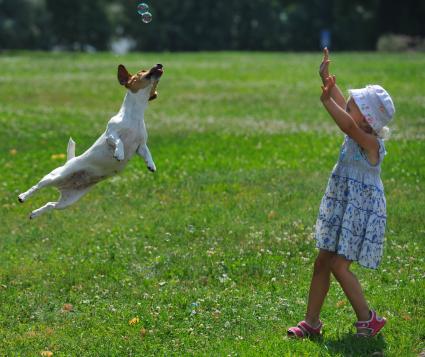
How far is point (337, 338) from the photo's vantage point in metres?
7.29

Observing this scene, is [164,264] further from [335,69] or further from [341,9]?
[341,9]

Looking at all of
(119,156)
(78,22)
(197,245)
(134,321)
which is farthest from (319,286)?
(78,22)

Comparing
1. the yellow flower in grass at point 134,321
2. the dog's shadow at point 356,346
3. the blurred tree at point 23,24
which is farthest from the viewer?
the blurred tree at point 23,24

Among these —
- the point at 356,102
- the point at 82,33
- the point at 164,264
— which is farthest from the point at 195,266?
the point at 82,33

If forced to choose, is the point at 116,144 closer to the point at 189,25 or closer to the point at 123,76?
the point at 123,76

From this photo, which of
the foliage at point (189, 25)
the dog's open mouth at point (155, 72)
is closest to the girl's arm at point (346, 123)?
the dog's open mouth at point (155, 72)

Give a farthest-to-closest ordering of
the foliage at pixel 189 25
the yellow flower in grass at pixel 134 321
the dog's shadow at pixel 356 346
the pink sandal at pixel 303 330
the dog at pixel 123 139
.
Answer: the foliage at pixel 189 25
the yellow flower in grass at pixel 134 321
the pink sandal at pixel 303 330
the dog at pixel 123 139
the dog's shadow at pixel 356 346

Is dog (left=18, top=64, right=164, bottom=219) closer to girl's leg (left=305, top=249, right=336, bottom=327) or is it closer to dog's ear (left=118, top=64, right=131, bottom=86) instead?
dog's ear (left=118, top=64, right=131, bottom=86)

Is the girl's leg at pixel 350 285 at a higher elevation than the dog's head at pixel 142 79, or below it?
below

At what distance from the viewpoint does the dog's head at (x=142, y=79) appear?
7111 millimetres

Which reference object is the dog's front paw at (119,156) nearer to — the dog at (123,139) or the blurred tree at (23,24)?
the dog at (123,139)

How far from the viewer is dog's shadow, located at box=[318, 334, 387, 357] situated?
6.93 metres

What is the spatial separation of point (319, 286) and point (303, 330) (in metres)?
Result: 0.39

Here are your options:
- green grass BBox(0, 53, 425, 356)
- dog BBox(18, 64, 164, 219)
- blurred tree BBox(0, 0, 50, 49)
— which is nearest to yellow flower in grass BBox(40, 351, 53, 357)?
green grass BBox(0, 53, 425, 356)
